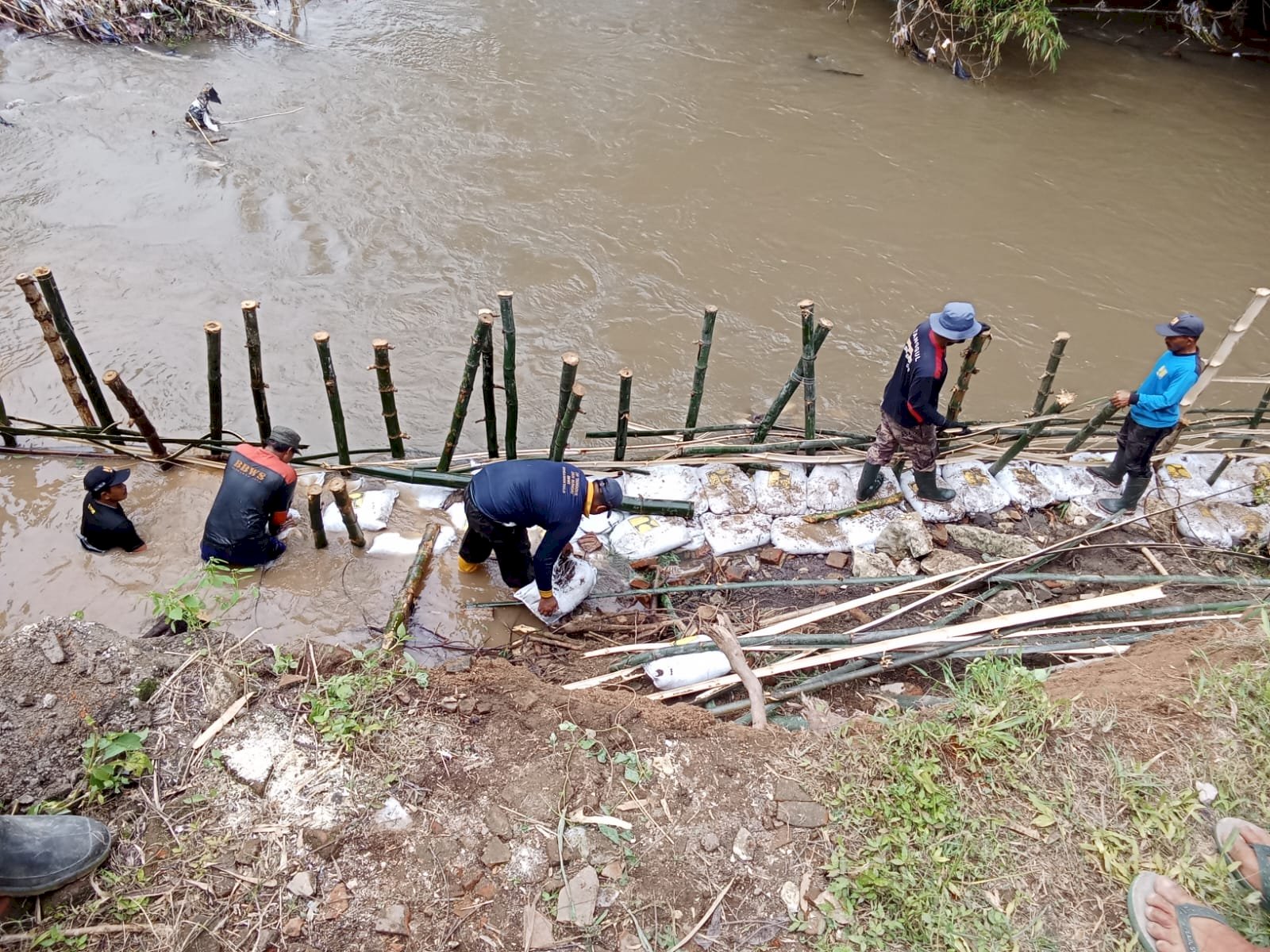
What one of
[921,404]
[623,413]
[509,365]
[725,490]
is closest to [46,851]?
[509,365]

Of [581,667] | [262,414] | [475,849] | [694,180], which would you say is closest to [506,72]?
[694,180]

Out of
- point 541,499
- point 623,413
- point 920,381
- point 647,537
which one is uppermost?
point 920,381

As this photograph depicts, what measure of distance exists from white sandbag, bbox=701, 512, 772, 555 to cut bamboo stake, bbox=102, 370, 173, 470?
3.82 metres

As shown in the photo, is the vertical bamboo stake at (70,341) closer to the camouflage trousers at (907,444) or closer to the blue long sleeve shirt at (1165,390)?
the camouflage trousers at (907,444)

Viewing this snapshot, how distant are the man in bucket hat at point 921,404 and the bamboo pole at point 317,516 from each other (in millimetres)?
3547

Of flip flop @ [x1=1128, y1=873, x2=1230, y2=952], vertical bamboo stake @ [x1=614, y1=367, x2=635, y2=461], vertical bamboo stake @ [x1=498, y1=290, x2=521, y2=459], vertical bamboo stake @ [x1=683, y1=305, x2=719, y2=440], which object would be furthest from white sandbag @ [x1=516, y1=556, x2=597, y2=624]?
flip flop @ [x1=1128, y1=873, x2=1230, y2=952]

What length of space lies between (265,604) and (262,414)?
4.20ft

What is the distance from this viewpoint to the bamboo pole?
181 inches

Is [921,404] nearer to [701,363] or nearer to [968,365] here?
[968,365]

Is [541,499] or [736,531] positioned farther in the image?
[736,531]

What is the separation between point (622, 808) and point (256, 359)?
3527mm

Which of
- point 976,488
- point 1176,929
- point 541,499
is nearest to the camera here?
point 1176,929

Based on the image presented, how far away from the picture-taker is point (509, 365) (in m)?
4.87

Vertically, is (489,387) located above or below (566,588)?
above
